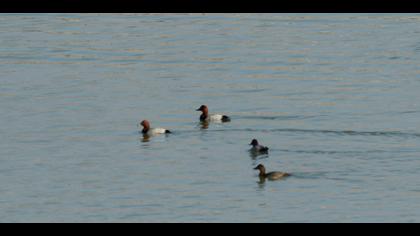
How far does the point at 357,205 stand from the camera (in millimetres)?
28688

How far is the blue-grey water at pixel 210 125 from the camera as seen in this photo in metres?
29.3

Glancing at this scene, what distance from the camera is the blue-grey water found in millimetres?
29344

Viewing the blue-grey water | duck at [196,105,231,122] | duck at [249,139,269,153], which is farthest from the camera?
duck at [196,105,231,122]

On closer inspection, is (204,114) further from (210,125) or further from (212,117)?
(210,125)

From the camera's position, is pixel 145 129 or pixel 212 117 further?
pixel 212 117

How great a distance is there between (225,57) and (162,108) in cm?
2119

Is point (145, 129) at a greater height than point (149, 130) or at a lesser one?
greater

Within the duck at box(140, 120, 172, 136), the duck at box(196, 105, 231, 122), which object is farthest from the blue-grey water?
the duck at box(140, 120, 172, 136)

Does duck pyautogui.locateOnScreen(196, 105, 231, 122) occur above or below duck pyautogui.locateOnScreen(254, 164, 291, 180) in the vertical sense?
above

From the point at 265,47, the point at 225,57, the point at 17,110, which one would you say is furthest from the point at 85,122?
the point at 265,47

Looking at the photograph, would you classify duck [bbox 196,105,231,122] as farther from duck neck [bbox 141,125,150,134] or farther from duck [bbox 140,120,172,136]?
duck neck [bbox 141,125,150,134]

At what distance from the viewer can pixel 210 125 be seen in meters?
46.1

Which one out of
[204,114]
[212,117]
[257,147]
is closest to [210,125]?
[212,117]
